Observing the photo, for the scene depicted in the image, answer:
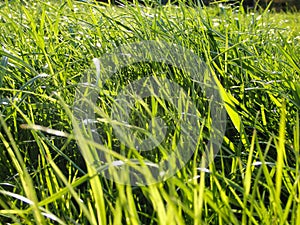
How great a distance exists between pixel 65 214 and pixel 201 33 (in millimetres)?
753

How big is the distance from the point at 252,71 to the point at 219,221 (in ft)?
2.01

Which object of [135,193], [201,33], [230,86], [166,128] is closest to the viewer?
[135,193]

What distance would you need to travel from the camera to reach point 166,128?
88cm

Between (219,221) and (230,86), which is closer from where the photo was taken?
(219,221)

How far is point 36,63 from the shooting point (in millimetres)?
1221

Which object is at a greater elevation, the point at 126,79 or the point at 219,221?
the point at 126,79

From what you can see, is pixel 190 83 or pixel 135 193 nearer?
pixel 135 193

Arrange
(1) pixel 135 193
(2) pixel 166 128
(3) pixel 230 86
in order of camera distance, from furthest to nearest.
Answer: (3) pixel 230 86 < (2) pixel 166 128 < (1) pixel 135 193

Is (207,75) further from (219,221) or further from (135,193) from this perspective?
(219,221)

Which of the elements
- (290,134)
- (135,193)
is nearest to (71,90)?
(135,193)

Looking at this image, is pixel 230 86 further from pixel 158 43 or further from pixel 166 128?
pixel 166 128

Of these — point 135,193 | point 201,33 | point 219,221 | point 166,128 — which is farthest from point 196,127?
point 201,33

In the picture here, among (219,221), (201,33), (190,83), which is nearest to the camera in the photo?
(219,221)

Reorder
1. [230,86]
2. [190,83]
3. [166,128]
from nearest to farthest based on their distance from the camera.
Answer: [166,128]
[190,83]
[230,86]
